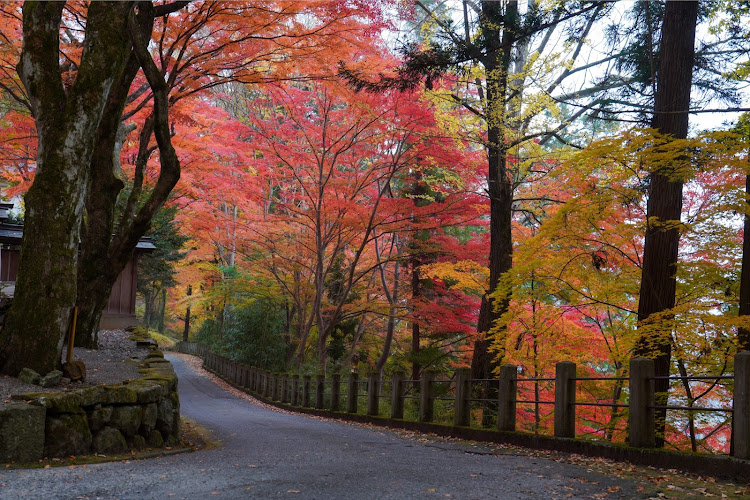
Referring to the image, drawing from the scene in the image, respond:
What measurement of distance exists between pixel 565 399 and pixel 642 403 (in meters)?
1.19

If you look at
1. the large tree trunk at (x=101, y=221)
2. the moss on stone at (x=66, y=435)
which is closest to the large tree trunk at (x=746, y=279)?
the moss on stone at (x=66, y=435)

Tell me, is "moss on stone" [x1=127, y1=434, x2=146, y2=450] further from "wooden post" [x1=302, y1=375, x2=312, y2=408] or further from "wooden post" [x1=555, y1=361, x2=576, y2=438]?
"wooden post" [x1=302, y1=375, x2=312, y2=408]

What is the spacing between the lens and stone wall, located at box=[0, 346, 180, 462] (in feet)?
17.5

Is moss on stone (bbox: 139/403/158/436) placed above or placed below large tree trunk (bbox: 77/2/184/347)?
below

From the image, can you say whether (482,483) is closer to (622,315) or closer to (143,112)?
(622,315)

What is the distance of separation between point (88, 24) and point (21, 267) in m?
3.28

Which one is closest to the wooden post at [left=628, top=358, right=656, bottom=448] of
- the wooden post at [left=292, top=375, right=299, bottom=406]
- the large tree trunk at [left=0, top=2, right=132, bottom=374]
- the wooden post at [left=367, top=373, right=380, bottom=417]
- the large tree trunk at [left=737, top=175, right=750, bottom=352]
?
the large tree trunk at [left=737, top=175, right=750, bottom=352]

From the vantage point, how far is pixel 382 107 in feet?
50.6

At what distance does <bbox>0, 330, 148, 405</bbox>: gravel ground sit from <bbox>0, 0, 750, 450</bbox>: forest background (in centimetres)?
91

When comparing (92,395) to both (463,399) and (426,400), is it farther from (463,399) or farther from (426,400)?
(426,400)

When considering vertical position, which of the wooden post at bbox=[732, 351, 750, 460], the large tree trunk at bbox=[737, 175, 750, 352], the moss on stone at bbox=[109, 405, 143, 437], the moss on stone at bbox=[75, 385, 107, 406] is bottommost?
the moss on stone at bbox=[109, 405, 143, 437]

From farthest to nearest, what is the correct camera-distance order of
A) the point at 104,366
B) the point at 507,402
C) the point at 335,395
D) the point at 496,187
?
the point at 335,395, the point at 496,187, the point at 104,366, the point at 507,402

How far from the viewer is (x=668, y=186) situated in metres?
7.84

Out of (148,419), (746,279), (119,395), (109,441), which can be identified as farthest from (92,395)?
(746,279)
